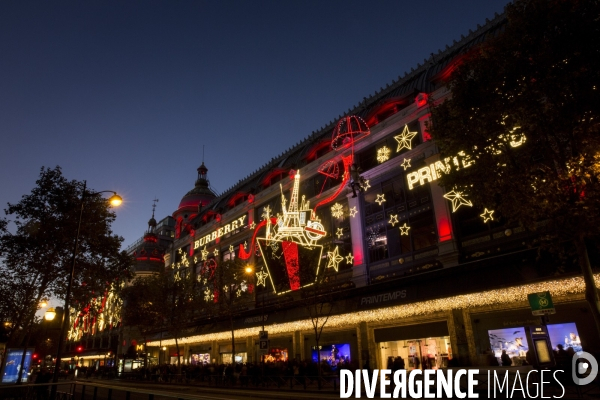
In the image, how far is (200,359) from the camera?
48188mm

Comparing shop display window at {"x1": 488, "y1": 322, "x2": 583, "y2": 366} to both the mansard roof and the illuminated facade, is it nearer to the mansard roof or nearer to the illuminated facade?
the illuminated facade

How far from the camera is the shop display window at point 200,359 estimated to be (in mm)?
46969

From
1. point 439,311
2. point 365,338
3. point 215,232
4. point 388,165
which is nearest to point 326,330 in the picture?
point 365,338

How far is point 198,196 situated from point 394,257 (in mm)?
59543

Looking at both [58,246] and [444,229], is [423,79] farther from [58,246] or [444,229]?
[58,246]

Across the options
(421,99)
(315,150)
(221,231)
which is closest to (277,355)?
(221,231)

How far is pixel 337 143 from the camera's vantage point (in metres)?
34.0

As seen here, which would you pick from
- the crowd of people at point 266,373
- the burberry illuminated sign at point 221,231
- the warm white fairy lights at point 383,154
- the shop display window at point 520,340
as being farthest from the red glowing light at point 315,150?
the shop display window at point 520,340

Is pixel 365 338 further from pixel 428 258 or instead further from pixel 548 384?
pixel 548 384

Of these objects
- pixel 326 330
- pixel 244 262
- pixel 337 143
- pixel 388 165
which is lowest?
pixel 326 330

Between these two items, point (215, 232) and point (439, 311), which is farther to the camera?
point (215, 232)

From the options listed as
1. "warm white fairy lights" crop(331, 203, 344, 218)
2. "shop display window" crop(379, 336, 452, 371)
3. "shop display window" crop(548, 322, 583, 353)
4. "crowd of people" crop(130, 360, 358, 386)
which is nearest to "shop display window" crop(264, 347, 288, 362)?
"crowd of people" crop(130, 360, 358, 386)

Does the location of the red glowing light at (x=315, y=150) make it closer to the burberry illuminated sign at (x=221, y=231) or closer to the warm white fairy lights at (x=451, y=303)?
the burberry illuminated sign at (x=221, y=231)

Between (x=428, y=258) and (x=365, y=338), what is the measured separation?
26.0 feet
